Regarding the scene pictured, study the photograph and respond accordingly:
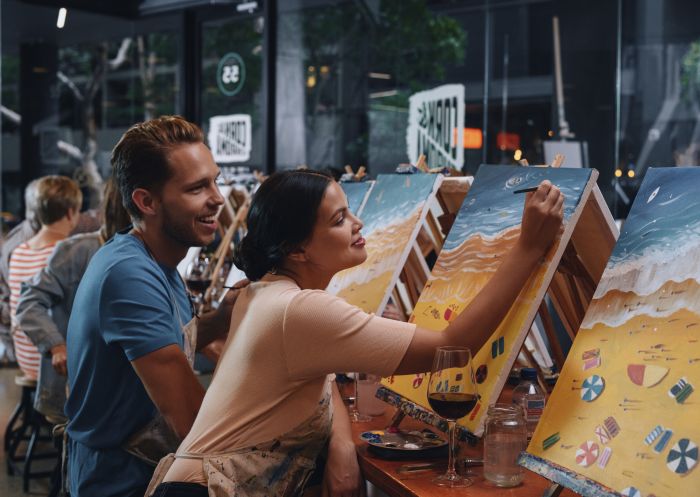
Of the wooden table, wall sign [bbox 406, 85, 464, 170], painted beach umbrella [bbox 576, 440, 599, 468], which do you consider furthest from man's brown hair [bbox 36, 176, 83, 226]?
painted beach umbrella [bbox 576, 440, 599, 468]

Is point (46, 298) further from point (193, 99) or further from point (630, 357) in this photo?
point (193, 99)

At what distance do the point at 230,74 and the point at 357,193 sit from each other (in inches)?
206

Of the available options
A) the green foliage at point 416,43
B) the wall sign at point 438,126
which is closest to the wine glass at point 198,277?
the wall sign at point 438,126

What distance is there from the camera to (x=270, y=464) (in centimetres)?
187

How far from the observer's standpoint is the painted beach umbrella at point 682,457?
4.40 feet

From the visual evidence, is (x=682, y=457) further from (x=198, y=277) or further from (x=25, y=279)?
(x=25, y=279)

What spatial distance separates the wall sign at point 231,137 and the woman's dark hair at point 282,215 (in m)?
6.25

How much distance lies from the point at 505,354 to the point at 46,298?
2747 mm

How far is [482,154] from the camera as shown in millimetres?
7125

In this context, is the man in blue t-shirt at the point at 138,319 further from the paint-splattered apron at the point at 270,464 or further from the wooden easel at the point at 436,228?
the wooden easel at the point at 436,228

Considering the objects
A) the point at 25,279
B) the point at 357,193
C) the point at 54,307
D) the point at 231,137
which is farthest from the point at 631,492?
the point at 231,137

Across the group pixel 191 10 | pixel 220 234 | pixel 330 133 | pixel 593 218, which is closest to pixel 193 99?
pixel 191 10

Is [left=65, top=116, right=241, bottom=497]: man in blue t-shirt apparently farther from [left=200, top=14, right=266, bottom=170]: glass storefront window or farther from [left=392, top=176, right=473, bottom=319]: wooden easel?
[left=200, top=14, right=266, bottom=170]: glass storefront window

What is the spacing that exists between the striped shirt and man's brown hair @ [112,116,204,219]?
264cm
